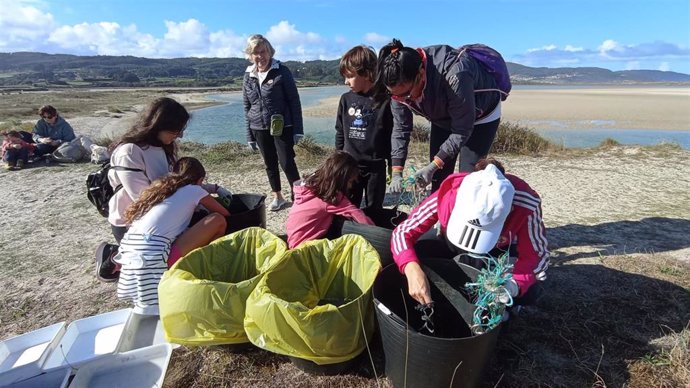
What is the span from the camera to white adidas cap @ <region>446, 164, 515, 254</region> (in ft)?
5.03

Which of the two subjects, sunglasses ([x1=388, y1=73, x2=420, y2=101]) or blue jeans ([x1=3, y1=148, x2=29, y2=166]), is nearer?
sunglasses ([x1=388, y1=73, x2=420, y2=101])

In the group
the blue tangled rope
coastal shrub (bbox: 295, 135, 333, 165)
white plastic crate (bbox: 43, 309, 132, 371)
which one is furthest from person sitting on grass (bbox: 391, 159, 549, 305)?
coastal shrub (bbox: 295, 135, 333, 165)

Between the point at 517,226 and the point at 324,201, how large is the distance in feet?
3.74

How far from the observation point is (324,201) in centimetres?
250

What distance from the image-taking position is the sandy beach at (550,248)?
2045mm

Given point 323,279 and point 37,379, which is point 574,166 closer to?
point 323,279

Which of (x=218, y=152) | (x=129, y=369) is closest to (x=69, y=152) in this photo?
(x=218, y=152)

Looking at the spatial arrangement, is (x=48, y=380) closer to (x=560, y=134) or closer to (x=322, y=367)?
(x=322, y=367)

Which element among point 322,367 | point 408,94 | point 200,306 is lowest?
point 322,367

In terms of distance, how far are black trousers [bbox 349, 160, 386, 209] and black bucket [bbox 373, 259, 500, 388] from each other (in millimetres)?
1133

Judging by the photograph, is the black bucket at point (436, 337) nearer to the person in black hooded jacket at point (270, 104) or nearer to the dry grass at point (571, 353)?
the dry grass at point (571, 353)

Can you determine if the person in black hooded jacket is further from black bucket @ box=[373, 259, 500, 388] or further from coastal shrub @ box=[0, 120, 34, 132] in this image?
coastal shrub @ box=[0, 120, 34, 132]

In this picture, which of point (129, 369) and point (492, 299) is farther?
point (129, 369)

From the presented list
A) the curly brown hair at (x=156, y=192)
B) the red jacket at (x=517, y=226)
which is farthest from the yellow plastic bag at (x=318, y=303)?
the curly brown hair at (x=156, y=192)
